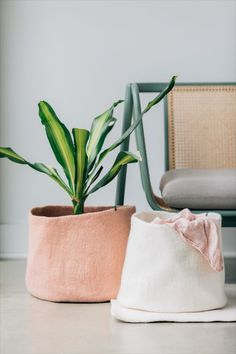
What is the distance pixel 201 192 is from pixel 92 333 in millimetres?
639

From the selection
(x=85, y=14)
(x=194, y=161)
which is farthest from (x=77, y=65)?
(x=194, y=161)

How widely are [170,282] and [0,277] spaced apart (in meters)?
0.79

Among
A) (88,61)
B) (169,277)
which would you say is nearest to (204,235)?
(169,277)

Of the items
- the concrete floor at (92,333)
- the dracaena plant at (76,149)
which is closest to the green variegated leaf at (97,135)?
the dracaena plant at (76,149)

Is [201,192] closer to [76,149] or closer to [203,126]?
[76,149]

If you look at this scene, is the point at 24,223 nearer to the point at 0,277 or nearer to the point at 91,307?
the point at 0,277

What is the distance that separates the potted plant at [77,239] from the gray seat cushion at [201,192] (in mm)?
196

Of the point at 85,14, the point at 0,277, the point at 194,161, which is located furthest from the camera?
the point at 85,14

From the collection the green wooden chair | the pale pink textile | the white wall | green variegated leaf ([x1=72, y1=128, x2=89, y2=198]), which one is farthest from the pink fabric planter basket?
the white wall

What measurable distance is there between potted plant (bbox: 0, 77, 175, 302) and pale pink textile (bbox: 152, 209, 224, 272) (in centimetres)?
21

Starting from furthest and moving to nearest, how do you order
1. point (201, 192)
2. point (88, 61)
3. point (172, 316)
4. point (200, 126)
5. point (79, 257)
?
point (88, 61)
point (200, 126)
point (201, 192)
point (79, 257)
point (172, 316)

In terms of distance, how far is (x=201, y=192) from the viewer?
6.79ft

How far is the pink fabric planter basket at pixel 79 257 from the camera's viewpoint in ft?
6.38

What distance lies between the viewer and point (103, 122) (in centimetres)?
201
